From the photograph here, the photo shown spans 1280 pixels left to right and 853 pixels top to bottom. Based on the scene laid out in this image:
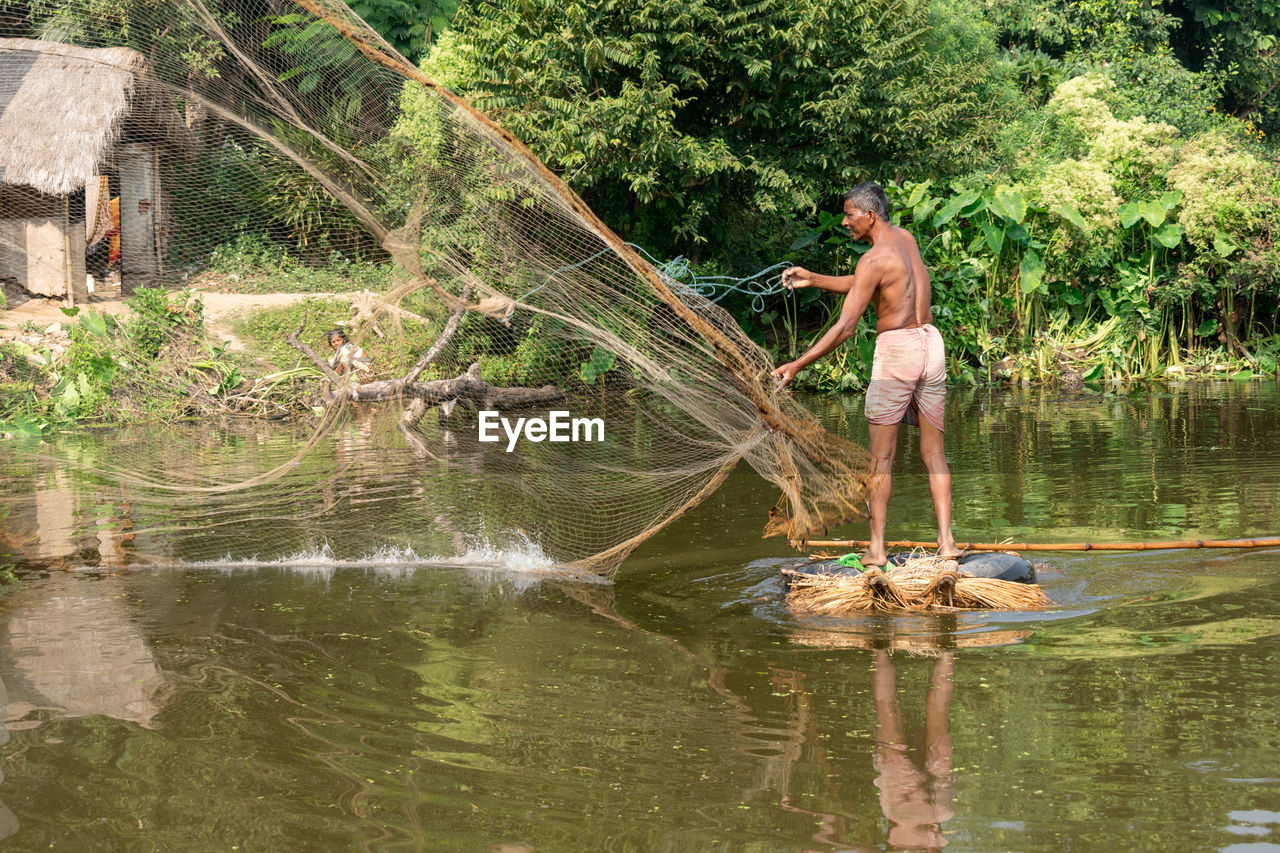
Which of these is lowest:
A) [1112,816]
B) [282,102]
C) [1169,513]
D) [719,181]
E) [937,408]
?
[1112,816]

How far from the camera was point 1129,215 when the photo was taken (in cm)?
1394

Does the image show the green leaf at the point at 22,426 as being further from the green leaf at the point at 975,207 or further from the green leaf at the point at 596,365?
the green leaf at the point at 975,207

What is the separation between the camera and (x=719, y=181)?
13.1 m

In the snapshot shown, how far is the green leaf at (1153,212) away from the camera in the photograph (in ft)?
45.6

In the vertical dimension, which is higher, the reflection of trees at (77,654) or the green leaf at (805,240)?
the green leaf at (805,240)

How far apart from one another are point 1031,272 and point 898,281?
9.66 meters

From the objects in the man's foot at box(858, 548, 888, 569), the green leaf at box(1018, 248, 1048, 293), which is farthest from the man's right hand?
the green leaf at box(1018, 248, 1048, 293)

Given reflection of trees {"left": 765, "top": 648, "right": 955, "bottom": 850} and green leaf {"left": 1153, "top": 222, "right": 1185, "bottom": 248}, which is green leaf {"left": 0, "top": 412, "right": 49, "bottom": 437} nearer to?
reflection of trees {"left": 765, "top": 648, "right": 955, "bottom": 850}

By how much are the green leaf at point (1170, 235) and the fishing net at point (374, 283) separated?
8.40 metres

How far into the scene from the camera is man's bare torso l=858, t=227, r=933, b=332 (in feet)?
16.9

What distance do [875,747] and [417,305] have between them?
155 inches

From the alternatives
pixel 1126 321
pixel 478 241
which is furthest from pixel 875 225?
pixel 1126 321

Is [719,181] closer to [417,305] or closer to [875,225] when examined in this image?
[417,305]

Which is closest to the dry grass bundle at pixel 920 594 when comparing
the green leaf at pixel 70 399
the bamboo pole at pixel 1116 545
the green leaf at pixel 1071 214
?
the bamboo pole at pixel 1116 545
